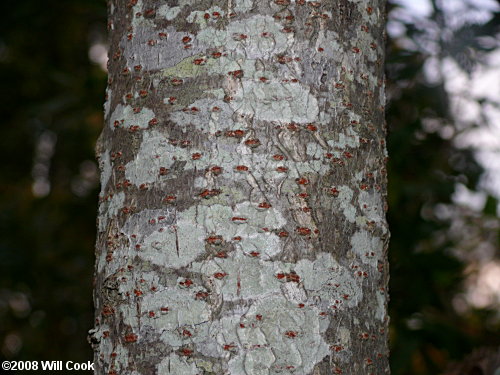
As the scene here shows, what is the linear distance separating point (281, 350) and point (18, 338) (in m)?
3.83

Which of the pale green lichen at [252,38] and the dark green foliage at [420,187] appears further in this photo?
the dark green foliage at [420,187]

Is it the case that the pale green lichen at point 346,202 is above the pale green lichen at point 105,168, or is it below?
below

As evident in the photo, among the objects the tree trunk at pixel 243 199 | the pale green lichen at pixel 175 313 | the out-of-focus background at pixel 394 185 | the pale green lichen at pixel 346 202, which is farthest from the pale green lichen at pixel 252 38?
the out-of-focus background at pixel 394 185

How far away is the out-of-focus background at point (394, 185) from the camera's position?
2254 mm

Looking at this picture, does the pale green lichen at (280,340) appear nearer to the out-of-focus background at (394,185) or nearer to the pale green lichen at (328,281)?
the pale green lichen at (328,281)

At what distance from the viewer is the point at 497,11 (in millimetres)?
2145

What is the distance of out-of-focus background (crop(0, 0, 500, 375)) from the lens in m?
2.25

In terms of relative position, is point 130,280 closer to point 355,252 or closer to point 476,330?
point 355,252

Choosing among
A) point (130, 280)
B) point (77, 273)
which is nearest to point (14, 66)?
point (77, 273)

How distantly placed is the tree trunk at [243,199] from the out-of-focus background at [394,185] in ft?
3.54

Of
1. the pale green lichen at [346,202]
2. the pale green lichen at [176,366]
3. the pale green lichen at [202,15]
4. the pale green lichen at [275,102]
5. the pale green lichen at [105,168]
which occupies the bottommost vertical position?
the pale green lichen at [176,366]

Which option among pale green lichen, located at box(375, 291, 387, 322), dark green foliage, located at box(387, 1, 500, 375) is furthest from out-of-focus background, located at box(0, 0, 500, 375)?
pale green lichen, located at box(375, 291, 387, 322)

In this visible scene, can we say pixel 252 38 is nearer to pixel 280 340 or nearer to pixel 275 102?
pixel 275 102

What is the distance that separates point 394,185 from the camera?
2389mm
